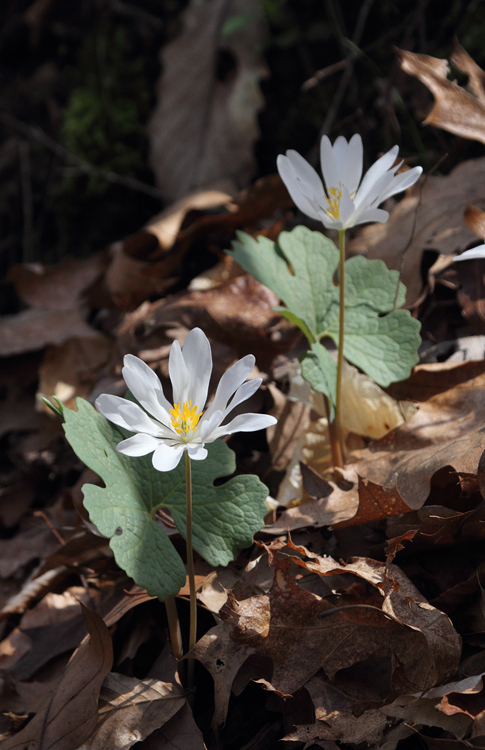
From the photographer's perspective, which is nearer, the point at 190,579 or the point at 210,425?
the point at 210,425

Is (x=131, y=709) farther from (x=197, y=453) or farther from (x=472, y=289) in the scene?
(x=472, y=289)

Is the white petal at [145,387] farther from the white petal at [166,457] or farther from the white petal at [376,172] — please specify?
the white petal at [376,172]

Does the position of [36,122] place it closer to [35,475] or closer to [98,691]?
[35,475]

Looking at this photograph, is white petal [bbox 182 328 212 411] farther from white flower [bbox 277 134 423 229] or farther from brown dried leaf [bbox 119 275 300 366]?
brown dried leaf [bbox 119 275 300 366]

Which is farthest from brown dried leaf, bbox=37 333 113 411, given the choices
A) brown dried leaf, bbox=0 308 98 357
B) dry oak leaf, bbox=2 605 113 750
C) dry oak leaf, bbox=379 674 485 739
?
dry oak leaf, bbox=379 674 485 739

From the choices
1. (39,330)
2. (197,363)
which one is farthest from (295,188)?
(39,330)

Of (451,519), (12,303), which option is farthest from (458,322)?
(12,303)
